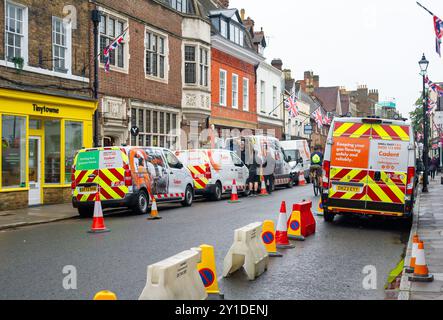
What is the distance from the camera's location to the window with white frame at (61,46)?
18750mm

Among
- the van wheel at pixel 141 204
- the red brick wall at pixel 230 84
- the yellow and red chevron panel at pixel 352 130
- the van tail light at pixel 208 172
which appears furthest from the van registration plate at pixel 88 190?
the red brick wall at pixel 230 84

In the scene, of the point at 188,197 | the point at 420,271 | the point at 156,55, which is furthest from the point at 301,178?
the point at 420,271

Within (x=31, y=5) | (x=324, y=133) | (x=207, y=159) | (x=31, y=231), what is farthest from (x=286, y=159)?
(x=324, y=133)

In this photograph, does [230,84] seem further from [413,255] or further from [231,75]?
[413,255]

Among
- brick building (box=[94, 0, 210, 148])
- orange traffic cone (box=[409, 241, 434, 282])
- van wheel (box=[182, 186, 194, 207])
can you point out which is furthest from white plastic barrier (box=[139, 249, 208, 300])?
brick building (box=[94, 0, 210, 148])

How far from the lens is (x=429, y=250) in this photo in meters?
9.19

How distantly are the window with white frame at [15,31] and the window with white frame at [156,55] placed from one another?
7.81 meters

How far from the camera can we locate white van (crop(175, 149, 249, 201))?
776 inches

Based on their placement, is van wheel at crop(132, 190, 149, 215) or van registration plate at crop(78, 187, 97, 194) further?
van wheel at crop(132, 190, 149, 215)

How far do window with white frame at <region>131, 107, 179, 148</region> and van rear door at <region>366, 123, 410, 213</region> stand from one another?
13375 millimetres

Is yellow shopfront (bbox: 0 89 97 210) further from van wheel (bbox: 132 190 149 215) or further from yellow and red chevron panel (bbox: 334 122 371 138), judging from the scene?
yellow and red chevron panel (bbox: 334 122 371 138)

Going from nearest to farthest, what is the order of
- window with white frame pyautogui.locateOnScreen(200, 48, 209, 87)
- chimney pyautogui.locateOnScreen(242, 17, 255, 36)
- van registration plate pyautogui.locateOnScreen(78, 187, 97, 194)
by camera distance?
van registration plate pyautogui.locateOnScreen(78, 187, 97, 194), window with white frame pyautogui.locateOnScreen(200, 48, 209, 87), chimney pyautogui.locateOnScreen(242, 17, 255, 36)

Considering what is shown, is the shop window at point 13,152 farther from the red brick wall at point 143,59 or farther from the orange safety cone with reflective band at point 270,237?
the orange safety cone with reflective band at point 270,237

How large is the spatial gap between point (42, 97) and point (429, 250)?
521 inches
